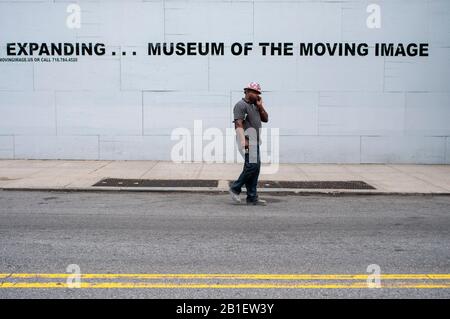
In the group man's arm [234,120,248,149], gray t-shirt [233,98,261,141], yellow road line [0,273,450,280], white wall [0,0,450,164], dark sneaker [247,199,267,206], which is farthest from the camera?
white wall [0,0,450,164]

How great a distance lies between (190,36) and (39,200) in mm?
6481

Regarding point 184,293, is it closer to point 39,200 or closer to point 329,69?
point 39,200

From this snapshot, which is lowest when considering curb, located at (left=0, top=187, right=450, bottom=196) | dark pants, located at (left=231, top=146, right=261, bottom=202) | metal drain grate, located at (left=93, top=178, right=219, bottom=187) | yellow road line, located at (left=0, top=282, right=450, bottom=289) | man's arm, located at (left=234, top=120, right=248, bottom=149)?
yellow road line, located at (left=0, top=282, right=450, bottom=289)

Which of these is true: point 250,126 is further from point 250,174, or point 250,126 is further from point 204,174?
point 204,174

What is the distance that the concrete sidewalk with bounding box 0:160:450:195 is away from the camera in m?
10.3

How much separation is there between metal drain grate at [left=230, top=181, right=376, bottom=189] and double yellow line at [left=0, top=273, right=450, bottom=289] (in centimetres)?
552

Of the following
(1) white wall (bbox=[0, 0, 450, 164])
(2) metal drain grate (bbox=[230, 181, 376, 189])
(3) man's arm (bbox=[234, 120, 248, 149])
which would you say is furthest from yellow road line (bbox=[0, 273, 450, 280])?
(1) white wall (bbox=[0, 0, 450, 164])

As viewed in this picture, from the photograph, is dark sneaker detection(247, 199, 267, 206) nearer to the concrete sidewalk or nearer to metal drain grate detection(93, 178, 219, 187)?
the concrete sidewalk

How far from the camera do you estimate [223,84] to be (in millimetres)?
14125

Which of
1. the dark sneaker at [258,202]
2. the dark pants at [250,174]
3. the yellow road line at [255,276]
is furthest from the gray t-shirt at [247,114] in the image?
the yellow road line at [255,276]

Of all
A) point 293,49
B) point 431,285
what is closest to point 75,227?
point 431,285

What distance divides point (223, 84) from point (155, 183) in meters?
4.16

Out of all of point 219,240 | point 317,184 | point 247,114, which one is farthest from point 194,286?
point 317,184

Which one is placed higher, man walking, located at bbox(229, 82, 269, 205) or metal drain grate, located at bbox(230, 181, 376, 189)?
man walking, located at bbox(229, 82, 269, 205)
